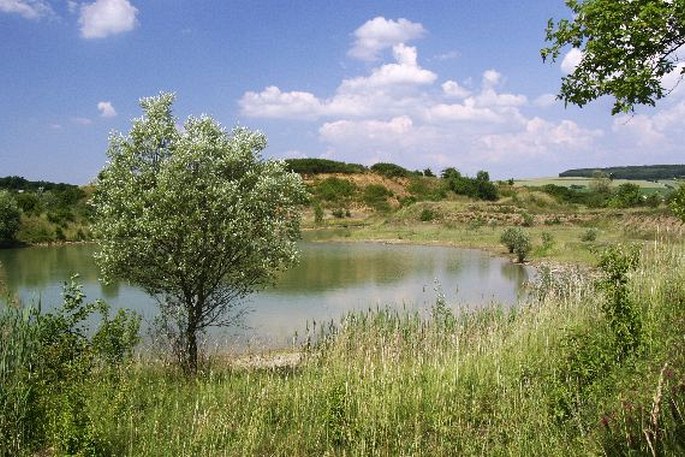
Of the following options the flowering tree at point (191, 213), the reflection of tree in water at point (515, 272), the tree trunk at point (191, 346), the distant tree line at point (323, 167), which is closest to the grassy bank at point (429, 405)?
the tree trunk at point (191, 346)

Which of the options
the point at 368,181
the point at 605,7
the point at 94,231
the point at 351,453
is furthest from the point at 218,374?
the point at 368,181

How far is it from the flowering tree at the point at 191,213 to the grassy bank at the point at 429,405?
234cm

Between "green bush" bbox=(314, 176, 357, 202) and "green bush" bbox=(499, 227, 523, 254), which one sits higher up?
"green bush" bbox=(314, 176, 357, 202)

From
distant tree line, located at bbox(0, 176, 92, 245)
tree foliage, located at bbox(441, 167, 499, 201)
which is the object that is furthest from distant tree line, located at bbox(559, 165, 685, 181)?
distant tree line, located at bbox(0, 176, 92, 245)

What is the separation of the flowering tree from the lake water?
6.15ft

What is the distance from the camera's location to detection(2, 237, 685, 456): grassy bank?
22.1ft

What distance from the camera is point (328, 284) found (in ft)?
109

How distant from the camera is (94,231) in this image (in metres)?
12.4

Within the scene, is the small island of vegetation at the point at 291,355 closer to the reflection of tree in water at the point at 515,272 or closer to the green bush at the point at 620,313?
the green bush at the point at 620,313

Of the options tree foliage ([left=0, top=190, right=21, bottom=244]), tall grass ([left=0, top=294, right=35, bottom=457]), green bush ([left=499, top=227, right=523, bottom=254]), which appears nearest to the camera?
tall grass ([left=0, top=294, right=35, bottom=457])

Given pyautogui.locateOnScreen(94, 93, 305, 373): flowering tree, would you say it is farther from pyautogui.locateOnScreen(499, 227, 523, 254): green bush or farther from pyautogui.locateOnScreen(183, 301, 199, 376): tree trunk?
pyautogui.locateOnScreen(499, 227, 523, 254): green bush

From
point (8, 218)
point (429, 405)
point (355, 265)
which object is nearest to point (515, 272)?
point (355, 265)

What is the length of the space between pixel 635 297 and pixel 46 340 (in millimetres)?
11588

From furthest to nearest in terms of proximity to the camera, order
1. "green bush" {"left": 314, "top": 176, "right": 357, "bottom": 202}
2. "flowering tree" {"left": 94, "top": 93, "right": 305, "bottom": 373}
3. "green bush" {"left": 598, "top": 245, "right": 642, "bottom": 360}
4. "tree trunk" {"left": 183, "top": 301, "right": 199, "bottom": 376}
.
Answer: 1. "green bush" {"left": 314, "top": 176, "right": 357, "bottom": 202}
2. "tree trunk" {"left": 183, "top": 301, "right": 199, "bottom": 376}
3. "flowering tree" {"left": 94, "top": 93, "right": 305, "bottom": 373}
4. "green bush" {"left": 598, "top": 245, "right": 642, "bottom": 360}
